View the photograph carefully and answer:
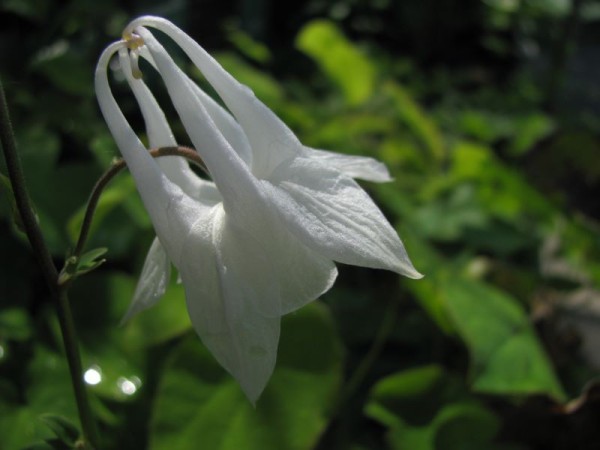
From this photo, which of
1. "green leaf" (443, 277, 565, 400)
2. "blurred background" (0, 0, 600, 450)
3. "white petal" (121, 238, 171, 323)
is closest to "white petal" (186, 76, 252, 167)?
"white petal" (121, 238, 171, 323)

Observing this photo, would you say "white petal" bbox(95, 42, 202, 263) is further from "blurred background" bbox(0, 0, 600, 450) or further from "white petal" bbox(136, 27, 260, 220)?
"blurred background" bbox(0, 0, 600, 450)

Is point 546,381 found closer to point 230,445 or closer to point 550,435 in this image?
point 550,435

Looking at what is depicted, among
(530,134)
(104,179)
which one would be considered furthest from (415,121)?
(104,179)

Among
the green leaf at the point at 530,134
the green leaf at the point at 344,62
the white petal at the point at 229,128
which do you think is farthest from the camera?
the green leaf at the point at 530,134

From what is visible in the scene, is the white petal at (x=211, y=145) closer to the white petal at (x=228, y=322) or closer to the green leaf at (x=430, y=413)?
the white petal at (x=228, y=322)

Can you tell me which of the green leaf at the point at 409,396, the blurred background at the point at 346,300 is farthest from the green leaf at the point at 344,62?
the green leaf at the point at 409,396
